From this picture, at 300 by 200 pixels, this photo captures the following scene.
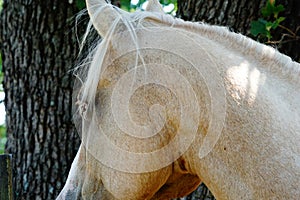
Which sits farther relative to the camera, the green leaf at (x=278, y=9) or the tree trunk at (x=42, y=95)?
the tree trunk at (x=42, y=95)

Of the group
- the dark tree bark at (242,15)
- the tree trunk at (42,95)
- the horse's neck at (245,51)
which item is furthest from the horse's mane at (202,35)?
the tree trunk at (42,95)

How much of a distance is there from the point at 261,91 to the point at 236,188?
247 millimetres

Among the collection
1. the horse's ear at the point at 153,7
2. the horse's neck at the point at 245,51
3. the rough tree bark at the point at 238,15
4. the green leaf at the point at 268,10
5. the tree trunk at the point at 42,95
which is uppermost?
the horse's neck at the point at 245,51

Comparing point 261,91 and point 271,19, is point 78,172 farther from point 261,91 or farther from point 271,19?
point 271,19

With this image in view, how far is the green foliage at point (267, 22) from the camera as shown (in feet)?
8.62

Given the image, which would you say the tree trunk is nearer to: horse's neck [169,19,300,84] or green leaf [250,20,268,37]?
green leaf [250,20,268,37]

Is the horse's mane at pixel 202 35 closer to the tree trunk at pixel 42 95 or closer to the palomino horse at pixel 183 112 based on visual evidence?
the palomino horse at pixel 183 112

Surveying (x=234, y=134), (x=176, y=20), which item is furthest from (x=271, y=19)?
(x=234, y=134)

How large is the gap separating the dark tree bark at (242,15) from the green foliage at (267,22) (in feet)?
0.38

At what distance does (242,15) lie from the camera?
2.81m

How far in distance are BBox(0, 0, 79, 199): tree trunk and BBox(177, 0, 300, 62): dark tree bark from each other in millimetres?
686

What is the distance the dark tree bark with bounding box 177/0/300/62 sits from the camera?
2.76 meters

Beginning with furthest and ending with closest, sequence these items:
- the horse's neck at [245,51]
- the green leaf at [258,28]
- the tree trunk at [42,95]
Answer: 1. the tree trunk at [42,95]
2. the green leaf at [258,28]
3. the horse's neck at [245,51]

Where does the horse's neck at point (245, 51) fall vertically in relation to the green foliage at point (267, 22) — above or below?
above
